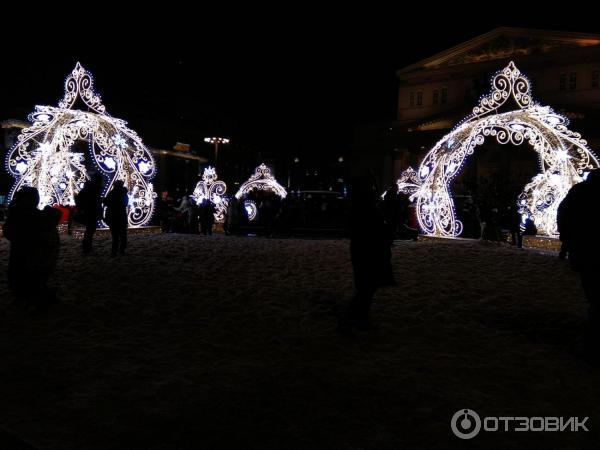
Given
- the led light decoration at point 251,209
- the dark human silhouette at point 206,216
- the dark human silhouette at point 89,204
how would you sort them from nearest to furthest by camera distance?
the dark human silhouette at point 89,204
the dark human silhouette at point 206,216
the led light decoration at point 251,209

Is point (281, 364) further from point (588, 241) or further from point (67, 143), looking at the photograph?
point (67, 143)

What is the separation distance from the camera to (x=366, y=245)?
5742 millimetres

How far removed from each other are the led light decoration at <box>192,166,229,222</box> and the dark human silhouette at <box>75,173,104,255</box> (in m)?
10.3

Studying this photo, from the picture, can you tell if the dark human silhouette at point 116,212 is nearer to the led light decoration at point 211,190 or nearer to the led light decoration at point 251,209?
the led light decoration at point 211,190

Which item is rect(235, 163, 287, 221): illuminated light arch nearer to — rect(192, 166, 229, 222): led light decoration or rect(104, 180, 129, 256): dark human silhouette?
rect(192, 166, 229, 222): led light decoration

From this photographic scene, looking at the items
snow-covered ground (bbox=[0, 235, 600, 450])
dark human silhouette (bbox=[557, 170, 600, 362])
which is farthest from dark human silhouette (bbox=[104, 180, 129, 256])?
dark human silhouette (bbox=[557, 170, 600, 362])

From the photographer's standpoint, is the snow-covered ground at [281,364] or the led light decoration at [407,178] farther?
the led light decoration at [407,178]

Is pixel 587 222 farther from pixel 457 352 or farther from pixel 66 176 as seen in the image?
pixel 66 176

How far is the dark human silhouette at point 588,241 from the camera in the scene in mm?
4922

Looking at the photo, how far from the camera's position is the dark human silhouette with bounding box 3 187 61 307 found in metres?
6.62

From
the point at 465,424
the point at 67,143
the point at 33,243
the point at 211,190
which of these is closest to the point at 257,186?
the point at 211,190

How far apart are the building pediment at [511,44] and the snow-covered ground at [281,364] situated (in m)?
34.6

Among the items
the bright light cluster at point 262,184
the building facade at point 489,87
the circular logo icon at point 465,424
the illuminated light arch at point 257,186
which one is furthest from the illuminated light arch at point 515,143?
the building facade at point 489,87

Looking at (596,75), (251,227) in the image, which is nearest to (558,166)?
(251,227)
